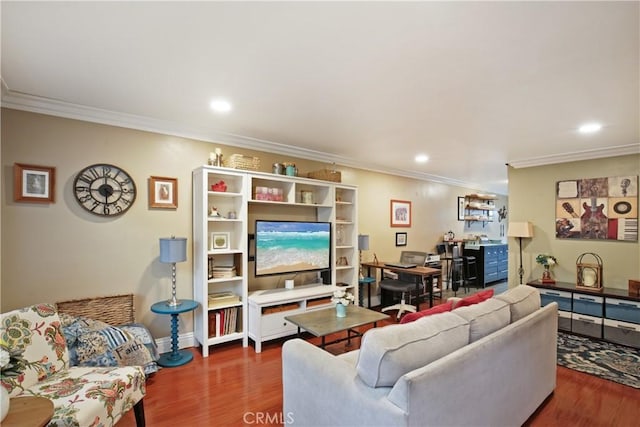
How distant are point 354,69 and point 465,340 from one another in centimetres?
179

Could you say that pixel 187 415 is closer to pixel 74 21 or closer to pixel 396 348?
pixel 396 348

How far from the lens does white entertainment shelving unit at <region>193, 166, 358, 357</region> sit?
3.33 metres

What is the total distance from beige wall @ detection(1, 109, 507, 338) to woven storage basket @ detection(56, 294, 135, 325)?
3.0 inches

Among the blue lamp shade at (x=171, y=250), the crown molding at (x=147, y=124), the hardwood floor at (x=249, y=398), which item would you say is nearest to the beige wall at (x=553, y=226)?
the hardwood floor at (x=249, y=398)

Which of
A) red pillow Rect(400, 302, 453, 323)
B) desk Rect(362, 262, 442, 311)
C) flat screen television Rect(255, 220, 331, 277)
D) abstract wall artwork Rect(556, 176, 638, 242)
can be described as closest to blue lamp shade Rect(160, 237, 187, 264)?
flat screen television Rect(255, 220, 331, 277)

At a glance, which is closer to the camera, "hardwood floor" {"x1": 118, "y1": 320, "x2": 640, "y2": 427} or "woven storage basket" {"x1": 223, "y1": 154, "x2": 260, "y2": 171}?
"hardwood floor" {"x1": 118, "y1": 320, "x2": 640, "y2": 427}

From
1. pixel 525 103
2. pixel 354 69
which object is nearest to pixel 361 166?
pixel 525 103

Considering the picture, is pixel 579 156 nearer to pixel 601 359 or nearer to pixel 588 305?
pixel 588 305

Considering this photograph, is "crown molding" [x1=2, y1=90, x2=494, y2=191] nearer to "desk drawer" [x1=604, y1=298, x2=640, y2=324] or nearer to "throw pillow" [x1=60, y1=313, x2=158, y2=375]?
"throw pillow" [x1=60, y1=313, x2=158, y2=375]

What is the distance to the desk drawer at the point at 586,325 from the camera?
12.7 ft

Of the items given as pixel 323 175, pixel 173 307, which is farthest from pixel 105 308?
pixel 323 175

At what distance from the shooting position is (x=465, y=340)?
178cm

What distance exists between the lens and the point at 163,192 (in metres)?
3.30

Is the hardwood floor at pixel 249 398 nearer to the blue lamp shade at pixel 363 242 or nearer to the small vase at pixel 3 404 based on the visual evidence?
the small vase at pixel 3 404
